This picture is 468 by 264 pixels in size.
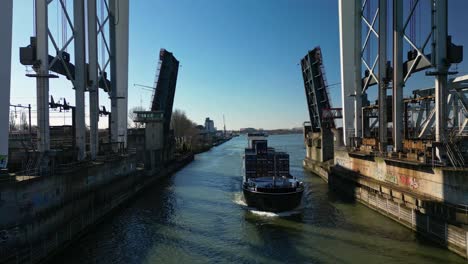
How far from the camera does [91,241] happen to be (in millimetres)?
16438

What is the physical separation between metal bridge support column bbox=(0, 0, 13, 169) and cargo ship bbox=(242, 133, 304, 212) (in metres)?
13.6

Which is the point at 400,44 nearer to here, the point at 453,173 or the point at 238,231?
the point at 453,173

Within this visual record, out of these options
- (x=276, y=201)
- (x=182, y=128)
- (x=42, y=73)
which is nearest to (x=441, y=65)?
(x=276, y=201)

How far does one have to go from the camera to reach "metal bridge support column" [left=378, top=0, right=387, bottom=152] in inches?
943

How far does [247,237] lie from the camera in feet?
55.3

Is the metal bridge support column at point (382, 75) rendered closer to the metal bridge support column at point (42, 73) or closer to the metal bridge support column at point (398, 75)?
the metal bridge support column at point (398, 75)

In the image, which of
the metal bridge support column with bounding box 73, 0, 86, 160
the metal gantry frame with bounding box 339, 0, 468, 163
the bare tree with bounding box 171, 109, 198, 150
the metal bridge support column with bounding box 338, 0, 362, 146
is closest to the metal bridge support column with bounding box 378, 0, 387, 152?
the metal gantry frame with bounding box 339, 0, 468, 163

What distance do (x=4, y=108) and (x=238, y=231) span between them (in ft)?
38.7

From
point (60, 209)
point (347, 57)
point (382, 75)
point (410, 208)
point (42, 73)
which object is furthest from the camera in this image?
point (347, 57)

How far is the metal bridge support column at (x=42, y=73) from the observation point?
57.0ft

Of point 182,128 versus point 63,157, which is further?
point 182,128

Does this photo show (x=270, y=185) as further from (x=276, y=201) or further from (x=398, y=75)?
(x=398, y=75)

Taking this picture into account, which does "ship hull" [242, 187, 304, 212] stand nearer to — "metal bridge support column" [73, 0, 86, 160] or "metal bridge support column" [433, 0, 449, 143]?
"metal bridge support column" [433, 0, 449, 143]

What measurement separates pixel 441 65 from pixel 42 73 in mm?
20006
